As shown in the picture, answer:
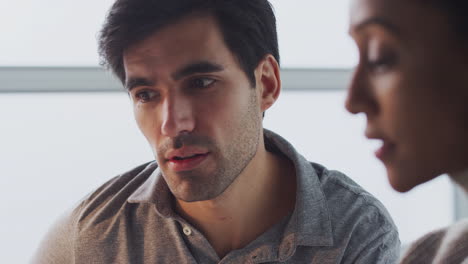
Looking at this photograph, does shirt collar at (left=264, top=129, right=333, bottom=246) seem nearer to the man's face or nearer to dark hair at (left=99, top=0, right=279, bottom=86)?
the man's face

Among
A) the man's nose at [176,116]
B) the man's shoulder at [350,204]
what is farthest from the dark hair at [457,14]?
the man's shoulder at [350,204]

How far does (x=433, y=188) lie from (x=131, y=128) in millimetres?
1539

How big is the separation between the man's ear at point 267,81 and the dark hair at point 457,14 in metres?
0.90

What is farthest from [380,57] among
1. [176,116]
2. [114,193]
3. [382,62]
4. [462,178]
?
[114,193]

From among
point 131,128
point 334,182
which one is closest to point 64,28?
point 131,128

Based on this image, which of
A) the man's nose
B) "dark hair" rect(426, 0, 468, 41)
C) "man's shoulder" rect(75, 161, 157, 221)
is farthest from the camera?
"man's shoulder" rect(75, 161, 157, 221)

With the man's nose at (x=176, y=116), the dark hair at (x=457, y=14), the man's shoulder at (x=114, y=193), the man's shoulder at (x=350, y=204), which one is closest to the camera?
the dark hair at (x=457, y=14)

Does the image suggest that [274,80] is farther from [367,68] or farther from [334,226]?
[367,68]

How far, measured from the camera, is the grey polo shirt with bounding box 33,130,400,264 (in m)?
1.30

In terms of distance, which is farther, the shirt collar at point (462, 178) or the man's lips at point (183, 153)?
the man's lips at point (183, 153)

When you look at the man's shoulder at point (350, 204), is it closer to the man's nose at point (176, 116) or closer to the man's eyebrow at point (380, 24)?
→ the man's nose at point (176, 116)

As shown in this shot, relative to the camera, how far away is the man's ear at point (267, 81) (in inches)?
58.4

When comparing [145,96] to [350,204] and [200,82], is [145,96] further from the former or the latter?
[350,204]

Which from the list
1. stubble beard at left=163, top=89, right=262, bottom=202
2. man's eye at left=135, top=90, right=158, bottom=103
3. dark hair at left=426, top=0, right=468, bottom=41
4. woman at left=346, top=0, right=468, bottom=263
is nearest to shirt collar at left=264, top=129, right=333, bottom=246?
stubble beard at left=163, top=89, right=262, bottom=202
